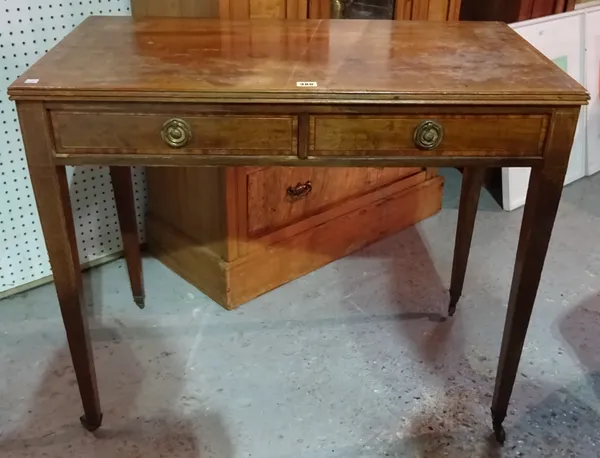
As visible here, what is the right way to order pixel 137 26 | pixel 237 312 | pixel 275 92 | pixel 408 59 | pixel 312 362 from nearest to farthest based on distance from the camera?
pixel 275 92
pixel 408 59
pixel 137 26
pixel 312 362
pixel 237 312

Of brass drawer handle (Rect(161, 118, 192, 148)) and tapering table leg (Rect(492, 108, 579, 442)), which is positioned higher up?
brass drawer handle (Rect(161, 118, 192, 148))

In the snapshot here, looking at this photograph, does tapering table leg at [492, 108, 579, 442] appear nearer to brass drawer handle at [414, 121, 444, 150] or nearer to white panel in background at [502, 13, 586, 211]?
brass drawer handle at [414, 121, 444, 150]

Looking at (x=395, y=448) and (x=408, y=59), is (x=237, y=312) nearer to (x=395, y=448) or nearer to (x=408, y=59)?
(x=395, y=448)

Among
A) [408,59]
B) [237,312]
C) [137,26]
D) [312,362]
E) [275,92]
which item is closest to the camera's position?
[275,92]

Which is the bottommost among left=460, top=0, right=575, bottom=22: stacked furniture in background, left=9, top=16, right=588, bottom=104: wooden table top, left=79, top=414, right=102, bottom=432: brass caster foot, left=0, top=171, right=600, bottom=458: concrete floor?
left=0, top=171, right=600, bottom=458: concrete floor

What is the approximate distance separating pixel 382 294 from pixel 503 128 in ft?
2.81

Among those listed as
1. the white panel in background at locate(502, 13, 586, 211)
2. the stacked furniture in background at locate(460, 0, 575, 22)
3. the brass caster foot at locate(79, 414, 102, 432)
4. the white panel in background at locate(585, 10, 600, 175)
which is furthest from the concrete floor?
the stacked furniture in background at locate(460, 0, 575, 22)

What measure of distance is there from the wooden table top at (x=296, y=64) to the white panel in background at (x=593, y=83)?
1.26 m

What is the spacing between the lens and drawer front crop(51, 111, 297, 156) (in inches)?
44.1

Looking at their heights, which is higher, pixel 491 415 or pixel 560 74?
pixel 560 74

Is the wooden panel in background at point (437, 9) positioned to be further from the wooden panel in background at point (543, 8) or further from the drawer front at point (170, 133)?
the drawer front at point (170, 133)

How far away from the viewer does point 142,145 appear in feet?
3.75

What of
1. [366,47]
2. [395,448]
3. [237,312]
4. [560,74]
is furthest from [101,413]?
[560,74]

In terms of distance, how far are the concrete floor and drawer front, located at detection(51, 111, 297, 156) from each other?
64 centimetres
